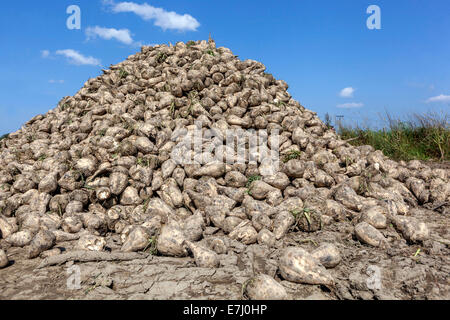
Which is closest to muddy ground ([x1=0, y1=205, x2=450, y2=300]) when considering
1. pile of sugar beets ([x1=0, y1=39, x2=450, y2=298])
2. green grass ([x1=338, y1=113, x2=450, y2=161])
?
pile of sugar beets ([x1=0, y1=39, x2=450, y2=298])

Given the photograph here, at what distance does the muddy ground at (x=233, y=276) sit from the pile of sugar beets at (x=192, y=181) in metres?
0.13

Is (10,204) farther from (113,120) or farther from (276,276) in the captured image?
(276,276)

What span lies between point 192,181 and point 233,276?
1.94 metres

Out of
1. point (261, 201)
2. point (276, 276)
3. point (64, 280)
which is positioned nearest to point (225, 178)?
point (261, 201)

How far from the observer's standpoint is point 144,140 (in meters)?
4.97

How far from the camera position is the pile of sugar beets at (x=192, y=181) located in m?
3.54

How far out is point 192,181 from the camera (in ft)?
14.9

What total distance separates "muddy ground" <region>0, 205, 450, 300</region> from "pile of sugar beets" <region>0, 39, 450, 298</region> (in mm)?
131

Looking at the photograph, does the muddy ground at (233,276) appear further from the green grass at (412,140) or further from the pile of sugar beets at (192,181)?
the green grass at (412,140)

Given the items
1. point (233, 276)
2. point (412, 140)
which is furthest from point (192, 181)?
point (412, 140)

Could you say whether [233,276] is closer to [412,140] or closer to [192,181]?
[192,181]

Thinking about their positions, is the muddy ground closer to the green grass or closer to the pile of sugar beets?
the pile of sugar beets

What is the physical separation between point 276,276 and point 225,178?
193 centimetres

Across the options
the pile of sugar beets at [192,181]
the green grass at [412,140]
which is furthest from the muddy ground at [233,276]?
the green grass at [412,140]
